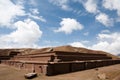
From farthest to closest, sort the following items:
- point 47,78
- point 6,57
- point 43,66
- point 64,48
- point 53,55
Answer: point 6,57, point 64,48, point 53,55, point 43,66, point 47,78

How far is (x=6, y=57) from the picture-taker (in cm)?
4303

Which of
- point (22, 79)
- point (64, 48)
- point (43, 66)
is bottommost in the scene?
point (22, 79)

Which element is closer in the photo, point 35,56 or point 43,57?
point 43,57

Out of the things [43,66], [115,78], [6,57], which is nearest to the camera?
[115,78]

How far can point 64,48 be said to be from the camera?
32.6m

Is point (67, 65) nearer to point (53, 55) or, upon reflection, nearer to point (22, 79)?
point (53, 55)

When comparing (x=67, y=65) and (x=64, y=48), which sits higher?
(x=64, y=48)

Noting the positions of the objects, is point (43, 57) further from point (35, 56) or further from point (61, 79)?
point (61, 79)

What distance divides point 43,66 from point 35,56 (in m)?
8.34

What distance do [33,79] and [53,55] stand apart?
614 cm

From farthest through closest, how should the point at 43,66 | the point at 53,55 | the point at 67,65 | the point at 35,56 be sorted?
1. the point at 35,56
2. the point at 53,55
3. the point at 67,65
4. the point at 43,66

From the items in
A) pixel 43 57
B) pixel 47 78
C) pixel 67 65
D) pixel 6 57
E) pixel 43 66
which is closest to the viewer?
pixel 47 78

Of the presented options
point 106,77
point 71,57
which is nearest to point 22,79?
point 106,77

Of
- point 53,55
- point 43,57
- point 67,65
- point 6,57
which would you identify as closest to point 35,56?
point 43,57
